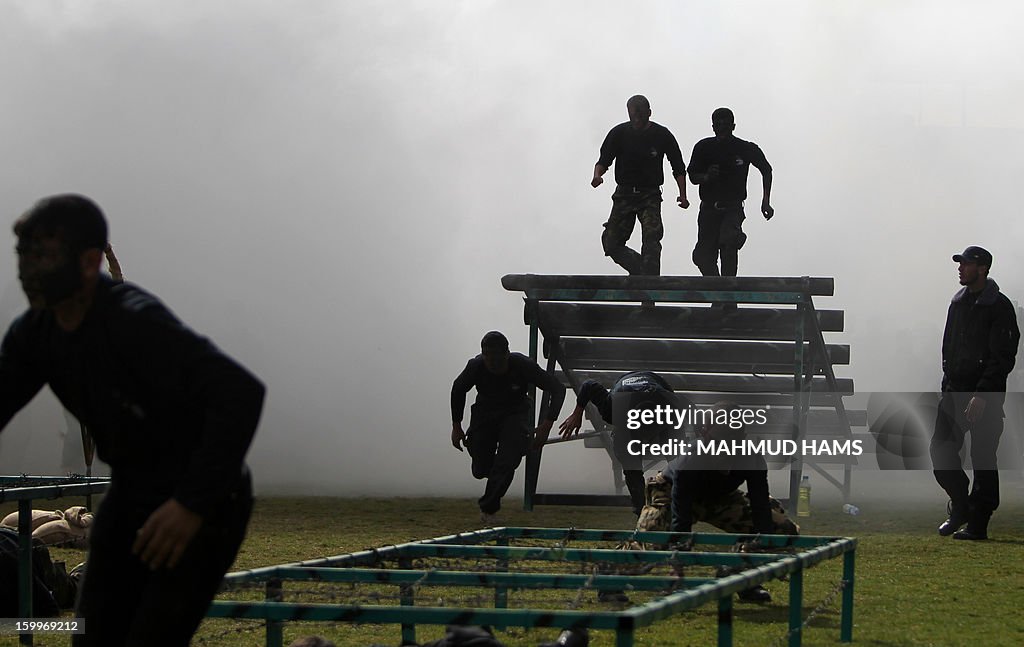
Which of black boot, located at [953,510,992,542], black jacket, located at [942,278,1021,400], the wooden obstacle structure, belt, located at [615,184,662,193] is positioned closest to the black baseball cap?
black jacket, located at [942,278,1021,400]

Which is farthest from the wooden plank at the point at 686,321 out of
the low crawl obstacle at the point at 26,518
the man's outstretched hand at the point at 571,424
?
the low crawl obstacle at the point at 26,518

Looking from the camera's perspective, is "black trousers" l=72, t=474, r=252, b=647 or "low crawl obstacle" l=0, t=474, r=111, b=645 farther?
"low crawl obstacle" l=0, t=474, r=111, b=645

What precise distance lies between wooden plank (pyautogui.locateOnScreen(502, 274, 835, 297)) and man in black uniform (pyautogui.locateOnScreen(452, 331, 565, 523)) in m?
1.38

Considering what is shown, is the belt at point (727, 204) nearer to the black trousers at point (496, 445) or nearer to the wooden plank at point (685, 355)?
the wooden plank at point (685, 355)

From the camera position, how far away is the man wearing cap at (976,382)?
12195 mm

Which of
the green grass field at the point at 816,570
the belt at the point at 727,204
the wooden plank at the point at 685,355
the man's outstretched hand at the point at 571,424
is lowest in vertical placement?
the green grass field at the point at 816,570

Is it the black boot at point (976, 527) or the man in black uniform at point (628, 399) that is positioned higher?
the man in black uniform at point (628, 399)

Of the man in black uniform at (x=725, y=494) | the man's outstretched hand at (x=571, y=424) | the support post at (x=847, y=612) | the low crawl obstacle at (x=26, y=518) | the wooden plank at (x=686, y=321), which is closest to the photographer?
the low crawl obstacle at (x=26, y=518)

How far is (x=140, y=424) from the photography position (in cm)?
363

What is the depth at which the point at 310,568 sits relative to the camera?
5879 millimetres

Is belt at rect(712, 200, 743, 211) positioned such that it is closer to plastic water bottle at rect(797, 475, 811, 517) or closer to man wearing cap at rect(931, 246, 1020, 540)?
man wearing cap at rect(931, 246, 1020, 540)

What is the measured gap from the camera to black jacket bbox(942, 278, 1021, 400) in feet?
40.2

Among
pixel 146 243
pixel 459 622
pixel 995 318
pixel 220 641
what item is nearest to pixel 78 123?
pixel 146 243

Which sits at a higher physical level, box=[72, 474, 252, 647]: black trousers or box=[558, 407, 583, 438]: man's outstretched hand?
box=[558, 407, 583, 438]: man's outstretched hand
